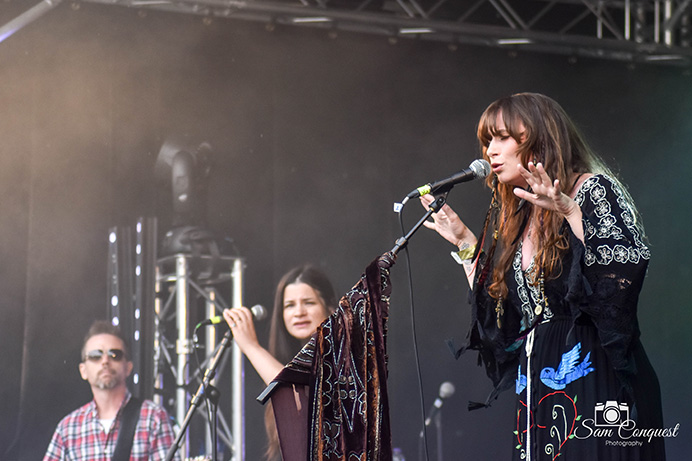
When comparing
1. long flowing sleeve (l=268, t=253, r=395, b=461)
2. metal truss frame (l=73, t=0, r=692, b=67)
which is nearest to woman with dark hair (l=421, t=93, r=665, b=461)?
long flowing sleeve (l=268, t=253, r=395, b=461)

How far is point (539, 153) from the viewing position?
80.7 inches

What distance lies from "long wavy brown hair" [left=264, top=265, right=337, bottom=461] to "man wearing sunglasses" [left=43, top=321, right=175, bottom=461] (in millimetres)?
666

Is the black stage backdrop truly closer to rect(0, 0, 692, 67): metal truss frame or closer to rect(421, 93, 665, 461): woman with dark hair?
rect(0, 0, 692, 67): metal truss frame

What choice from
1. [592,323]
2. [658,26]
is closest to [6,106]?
[592,323]

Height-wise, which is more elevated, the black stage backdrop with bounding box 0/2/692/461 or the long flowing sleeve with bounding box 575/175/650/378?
the black stage backdrop with bounding box 0/2/692/461

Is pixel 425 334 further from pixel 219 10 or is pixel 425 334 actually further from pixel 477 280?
pixel 477 280

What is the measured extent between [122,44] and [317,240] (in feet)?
5.88

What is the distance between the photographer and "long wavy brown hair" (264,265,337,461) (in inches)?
167

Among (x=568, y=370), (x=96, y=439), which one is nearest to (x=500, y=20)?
(x=96, y=439)

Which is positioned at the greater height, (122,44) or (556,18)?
(556,18)

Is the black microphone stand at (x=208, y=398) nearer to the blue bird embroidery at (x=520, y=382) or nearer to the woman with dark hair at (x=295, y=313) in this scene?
the woman with dark hair at (x=295, y=313)

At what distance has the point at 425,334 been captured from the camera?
17.4ft

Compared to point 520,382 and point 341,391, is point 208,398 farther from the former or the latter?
point 520,382

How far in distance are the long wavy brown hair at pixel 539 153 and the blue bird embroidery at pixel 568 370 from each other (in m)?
0.21
